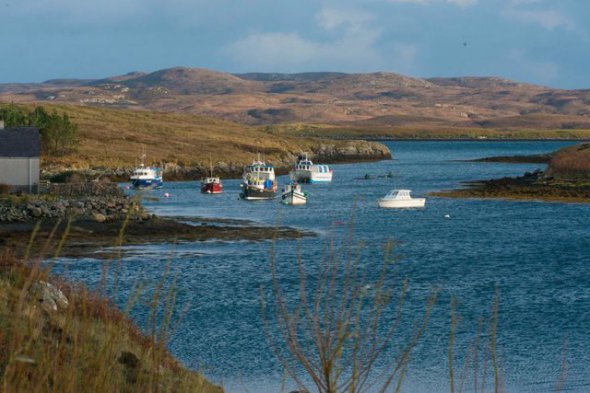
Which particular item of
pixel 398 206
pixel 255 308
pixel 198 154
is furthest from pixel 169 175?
pixel 255 308

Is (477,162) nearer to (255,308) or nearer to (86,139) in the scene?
(86,139)

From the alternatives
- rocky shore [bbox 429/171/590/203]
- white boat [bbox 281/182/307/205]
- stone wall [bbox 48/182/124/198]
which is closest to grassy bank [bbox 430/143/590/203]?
rocky shore [bbox 429/171/590/203]

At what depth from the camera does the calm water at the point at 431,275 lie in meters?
23.1

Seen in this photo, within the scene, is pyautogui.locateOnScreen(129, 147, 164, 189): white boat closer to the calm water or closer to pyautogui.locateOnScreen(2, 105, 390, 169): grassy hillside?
the calm water

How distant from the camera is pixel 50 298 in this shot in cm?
1398

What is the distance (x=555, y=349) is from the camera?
2512 centimetres

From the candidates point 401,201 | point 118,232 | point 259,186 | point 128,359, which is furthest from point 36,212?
point 128,359

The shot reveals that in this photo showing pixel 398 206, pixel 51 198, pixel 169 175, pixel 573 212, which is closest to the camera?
pixel 51 198

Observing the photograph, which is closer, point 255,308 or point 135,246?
point 255,308

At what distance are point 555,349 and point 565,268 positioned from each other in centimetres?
1733

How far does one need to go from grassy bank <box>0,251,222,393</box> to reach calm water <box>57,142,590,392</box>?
0.72 m

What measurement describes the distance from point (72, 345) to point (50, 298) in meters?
6.88

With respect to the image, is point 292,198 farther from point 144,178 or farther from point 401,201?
point 144,178

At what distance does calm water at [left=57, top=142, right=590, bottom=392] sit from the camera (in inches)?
910
